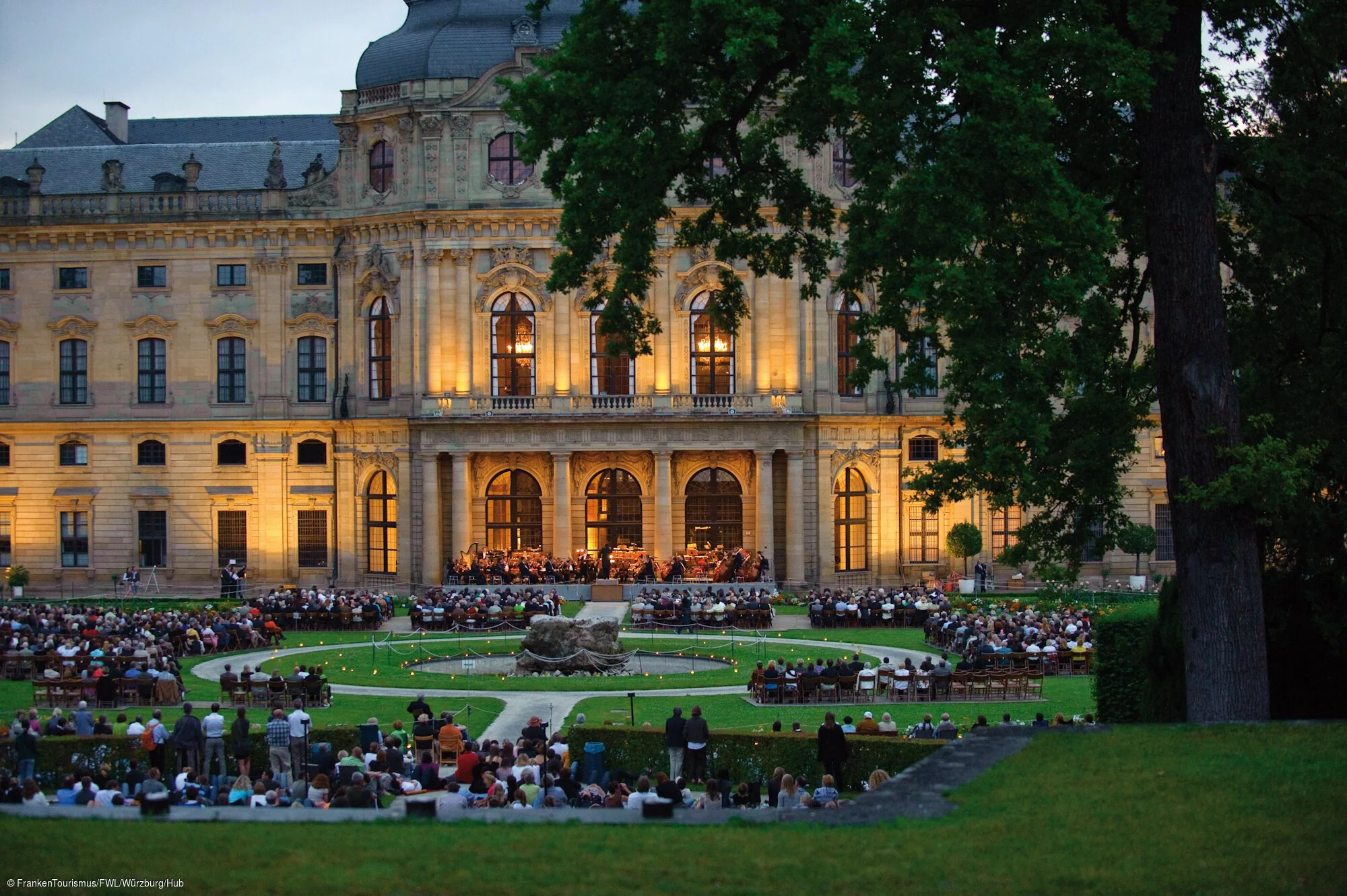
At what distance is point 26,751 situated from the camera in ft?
81.9

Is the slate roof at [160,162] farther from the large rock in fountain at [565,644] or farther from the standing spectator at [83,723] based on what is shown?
the standing spectator at [83,723]

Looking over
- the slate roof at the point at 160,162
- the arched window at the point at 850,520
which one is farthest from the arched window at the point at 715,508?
the slate roof at the point at 160,162

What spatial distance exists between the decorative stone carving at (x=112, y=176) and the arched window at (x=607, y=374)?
843 inches

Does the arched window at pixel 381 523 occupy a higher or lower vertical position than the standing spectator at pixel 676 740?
higher

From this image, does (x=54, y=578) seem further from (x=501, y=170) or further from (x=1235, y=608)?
(x=1235, y=608)

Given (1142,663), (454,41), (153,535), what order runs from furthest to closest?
(153,535) < (454,41) < (1142,663)

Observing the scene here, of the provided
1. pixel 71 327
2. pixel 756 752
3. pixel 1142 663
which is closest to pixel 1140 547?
pixel 756 752

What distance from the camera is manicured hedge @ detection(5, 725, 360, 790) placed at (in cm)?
2608

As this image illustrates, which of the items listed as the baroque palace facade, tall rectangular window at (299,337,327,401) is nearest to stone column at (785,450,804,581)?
the baroque palace facade

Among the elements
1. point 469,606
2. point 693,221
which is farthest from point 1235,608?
point 469,606

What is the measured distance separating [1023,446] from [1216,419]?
2320 mm

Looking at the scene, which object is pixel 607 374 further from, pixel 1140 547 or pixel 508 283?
pixel 1140 547

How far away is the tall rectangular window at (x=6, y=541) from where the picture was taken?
6694cm

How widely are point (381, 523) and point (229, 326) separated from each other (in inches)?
423
